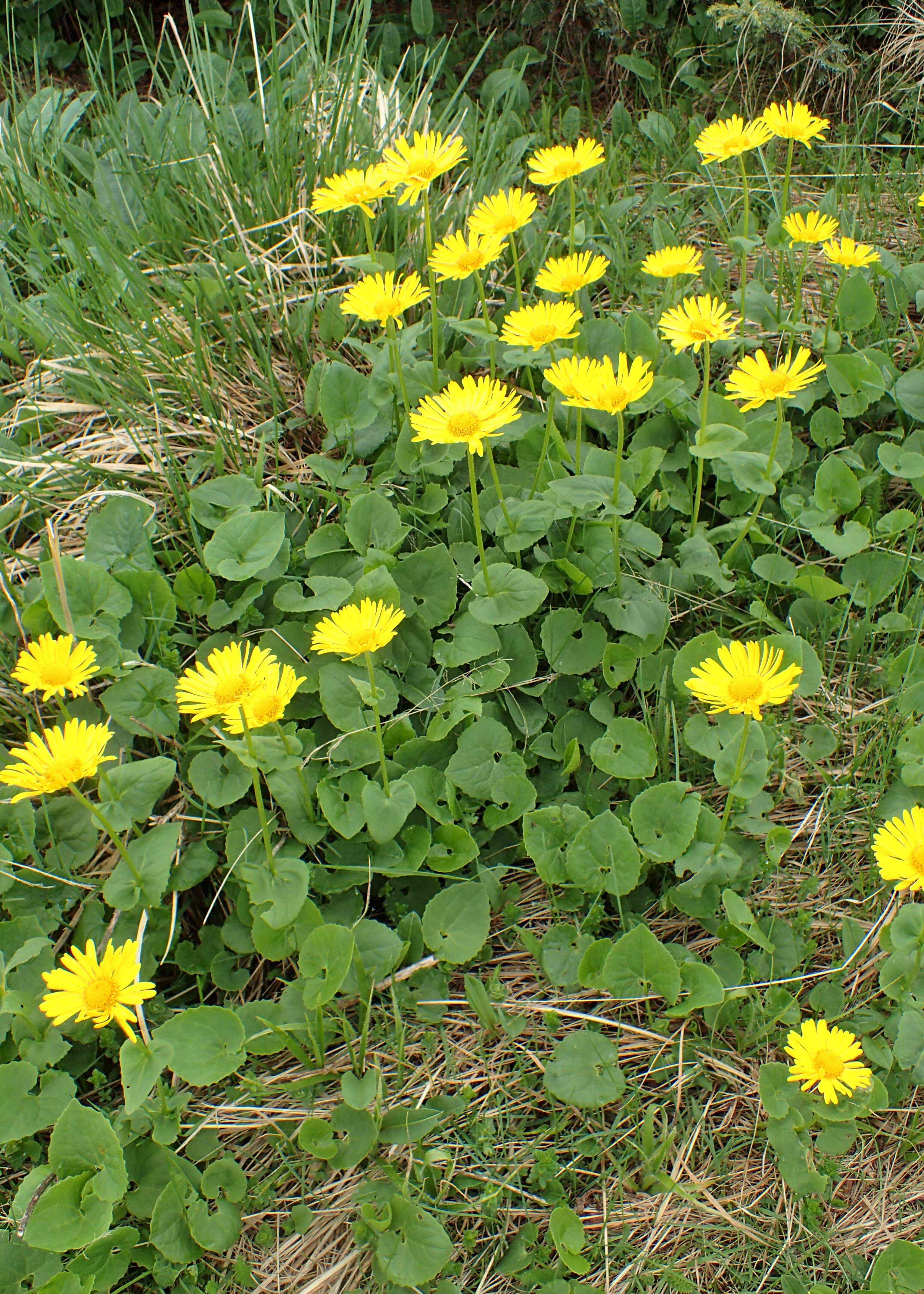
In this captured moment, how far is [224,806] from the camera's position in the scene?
5.81 feet

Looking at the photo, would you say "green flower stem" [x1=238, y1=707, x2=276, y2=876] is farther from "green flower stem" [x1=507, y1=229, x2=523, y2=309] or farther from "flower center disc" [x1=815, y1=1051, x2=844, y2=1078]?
"green flower stem" [x1=507, y1=229, x2=523, y2=309]

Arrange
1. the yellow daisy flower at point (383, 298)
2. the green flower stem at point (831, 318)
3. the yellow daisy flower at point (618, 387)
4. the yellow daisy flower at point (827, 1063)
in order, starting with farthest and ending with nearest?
the green flower stem at point (831, 318) → the yellow daisy flower at point (383, 298) → the yellow daisy flower at point (618, 387) → the yellow daisy flower at point (827, 1063)

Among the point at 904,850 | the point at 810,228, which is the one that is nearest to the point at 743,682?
the point at 904,850

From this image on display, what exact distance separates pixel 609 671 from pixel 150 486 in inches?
43.3

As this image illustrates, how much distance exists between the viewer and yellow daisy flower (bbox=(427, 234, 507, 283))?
6.55ft

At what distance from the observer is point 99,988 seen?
131 centimetres

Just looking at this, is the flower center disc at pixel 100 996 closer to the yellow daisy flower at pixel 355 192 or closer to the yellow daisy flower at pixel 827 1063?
the yellow daisy flower at pixel 827 1063

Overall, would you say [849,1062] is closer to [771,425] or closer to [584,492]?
[584,492]

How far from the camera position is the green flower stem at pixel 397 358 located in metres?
2.02

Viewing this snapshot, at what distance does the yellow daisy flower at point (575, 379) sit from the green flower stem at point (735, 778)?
63cm

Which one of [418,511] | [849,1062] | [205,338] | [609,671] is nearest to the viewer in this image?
[849,1062]

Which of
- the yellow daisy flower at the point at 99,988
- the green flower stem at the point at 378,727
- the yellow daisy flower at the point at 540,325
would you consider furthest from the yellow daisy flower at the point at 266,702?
the yellow daisy flower at the point at 540,325

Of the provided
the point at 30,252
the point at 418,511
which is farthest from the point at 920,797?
the point at 30,252

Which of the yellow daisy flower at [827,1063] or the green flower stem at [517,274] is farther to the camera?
the green flower stem at [517,274]
